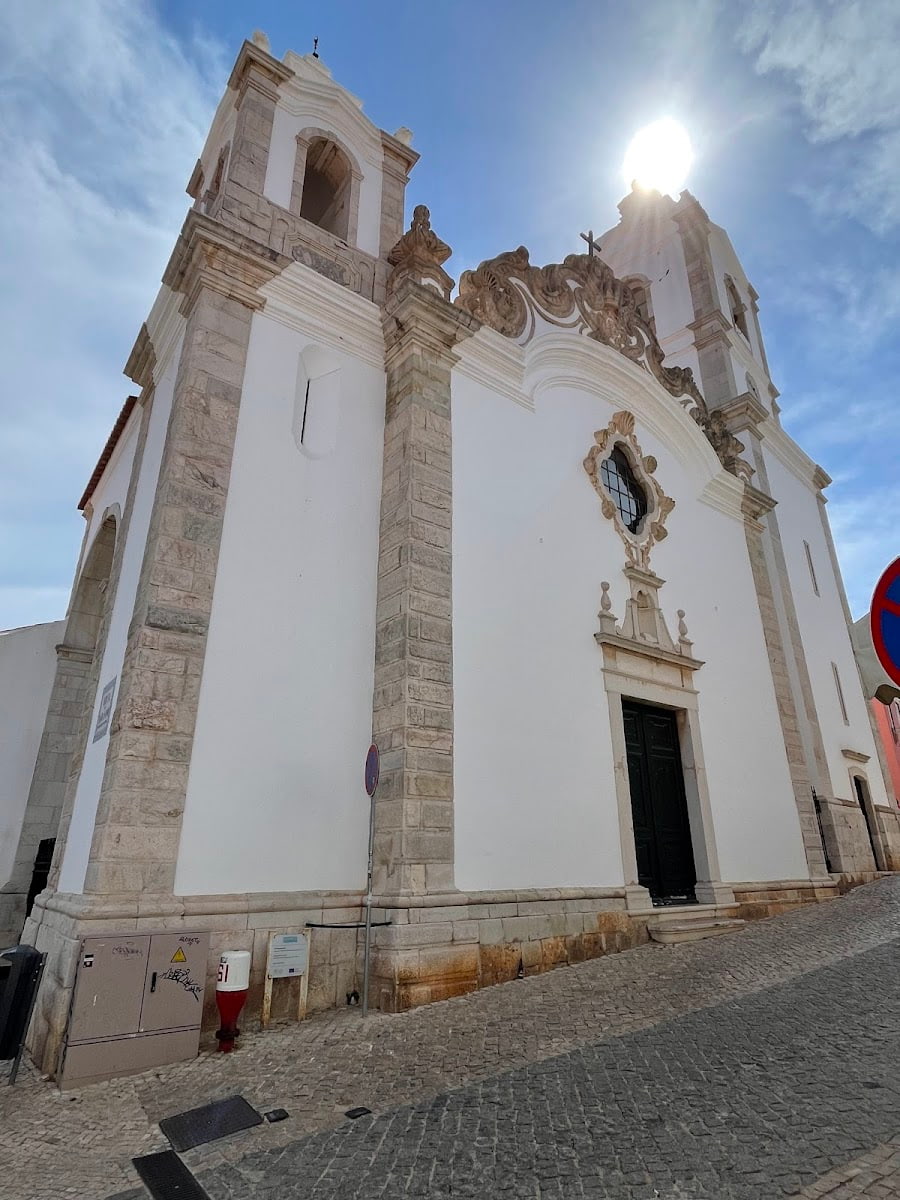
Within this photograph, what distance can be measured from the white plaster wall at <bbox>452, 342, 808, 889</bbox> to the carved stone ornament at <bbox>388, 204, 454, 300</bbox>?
3.94ft

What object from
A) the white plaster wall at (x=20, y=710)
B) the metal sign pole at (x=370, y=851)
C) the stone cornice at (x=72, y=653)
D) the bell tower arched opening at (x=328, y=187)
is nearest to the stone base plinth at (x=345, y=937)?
the metal sign pole at (x=370, y=851)

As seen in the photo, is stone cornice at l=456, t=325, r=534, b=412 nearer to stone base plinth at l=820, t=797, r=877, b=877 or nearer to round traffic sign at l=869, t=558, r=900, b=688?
round traffic sign at l=869, t=558, r=900, b=688

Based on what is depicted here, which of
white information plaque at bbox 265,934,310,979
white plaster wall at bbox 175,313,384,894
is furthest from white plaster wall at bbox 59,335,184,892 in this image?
white information plaque at bbox 265,934,310,979

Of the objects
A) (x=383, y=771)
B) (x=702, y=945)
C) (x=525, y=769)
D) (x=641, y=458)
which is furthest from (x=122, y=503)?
(x=702, y=945)

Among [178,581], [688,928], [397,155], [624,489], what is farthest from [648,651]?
[397,155]

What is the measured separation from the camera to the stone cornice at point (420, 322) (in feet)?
24.9

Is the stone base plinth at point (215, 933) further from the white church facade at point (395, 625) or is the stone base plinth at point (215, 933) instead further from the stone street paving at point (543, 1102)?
the stone street paving at point (543, 1102)

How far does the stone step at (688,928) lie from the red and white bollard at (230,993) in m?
4.36

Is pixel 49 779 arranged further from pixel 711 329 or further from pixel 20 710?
pixel 711 329

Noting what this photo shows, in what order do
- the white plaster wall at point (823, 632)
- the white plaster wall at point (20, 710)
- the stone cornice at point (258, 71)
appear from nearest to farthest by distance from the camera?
the stone cornice at point (258, 71) → the white plaster wall at point (20, 710) → the white plaster wall at point (823, 632)

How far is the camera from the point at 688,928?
7328 mm

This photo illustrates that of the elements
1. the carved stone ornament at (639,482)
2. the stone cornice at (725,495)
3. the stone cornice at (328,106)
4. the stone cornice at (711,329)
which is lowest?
the carved stone ornament at (639,482)

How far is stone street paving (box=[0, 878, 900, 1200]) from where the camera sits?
2648 mm

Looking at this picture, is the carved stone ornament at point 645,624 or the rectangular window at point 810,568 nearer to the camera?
the carved stone ornament at point 645,624
